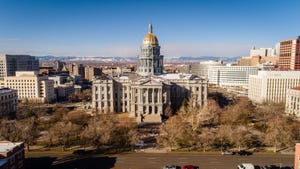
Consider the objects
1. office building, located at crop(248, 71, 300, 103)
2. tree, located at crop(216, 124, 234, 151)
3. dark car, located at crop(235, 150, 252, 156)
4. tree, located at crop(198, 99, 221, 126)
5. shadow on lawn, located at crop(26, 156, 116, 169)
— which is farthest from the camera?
office building, located at crop(248, 71, 300, 103)

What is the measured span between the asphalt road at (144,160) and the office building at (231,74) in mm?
134189

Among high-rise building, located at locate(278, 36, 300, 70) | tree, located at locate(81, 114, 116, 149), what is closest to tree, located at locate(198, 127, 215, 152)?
tree, located at locate(81, 114, 116, 149)

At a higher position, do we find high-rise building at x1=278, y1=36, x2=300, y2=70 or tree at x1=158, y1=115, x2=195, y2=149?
high-rise building at x1=278, y1=36, x2=300, y2=70

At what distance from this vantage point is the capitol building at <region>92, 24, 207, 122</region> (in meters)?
87.6

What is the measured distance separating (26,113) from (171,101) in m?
55.5

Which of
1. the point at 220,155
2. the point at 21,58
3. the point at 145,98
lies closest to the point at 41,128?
the point at 145,98

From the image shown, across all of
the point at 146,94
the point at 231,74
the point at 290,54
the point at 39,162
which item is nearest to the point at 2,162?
the point at 39,162

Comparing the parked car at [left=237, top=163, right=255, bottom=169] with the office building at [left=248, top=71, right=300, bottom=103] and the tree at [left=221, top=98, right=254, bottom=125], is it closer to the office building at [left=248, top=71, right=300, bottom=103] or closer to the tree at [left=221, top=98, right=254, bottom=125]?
the tree at [left=221, top=98, right=254, bottom=125]

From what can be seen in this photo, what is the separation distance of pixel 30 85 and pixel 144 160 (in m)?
94.7

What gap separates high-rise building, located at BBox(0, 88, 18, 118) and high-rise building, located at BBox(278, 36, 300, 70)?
12984 centimetres

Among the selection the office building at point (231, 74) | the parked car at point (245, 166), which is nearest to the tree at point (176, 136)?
the parked car at point (245, 166)

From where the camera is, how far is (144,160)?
4834cm

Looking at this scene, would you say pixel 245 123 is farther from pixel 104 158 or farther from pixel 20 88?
pixel 20 88

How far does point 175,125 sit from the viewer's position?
2248 inches
